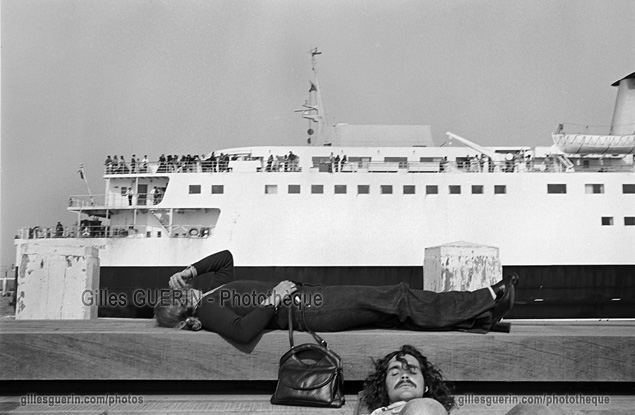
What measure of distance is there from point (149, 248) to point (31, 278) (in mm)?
12728

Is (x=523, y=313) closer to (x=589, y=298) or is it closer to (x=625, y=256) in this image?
(x=589, y=298)

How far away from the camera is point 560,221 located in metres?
17.9

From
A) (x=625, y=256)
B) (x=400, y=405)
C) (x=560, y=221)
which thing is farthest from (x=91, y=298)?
(x=625, y=256)

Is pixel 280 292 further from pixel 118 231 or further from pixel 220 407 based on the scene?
pixel 118 231

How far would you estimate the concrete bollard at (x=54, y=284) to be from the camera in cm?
545

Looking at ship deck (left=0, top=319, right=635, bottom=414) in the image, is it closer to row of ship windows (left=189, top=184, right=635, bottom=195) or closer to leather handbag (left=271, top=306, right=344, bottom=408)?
leather handbag (left=271, top=306, right=344, bottom=408)

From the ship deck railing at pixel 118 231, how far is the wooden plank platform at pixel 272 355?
633 inches

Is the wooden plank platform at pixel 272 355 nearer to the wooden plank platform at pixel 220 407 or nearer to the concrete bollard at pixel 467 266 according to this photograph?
the wooden plank platform at pixel 220 407

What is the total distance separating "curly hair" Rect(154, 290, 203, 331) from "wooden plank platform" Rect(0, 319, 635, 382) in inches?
6.8

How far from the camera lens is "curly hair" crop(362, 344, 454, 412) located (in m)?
1.78

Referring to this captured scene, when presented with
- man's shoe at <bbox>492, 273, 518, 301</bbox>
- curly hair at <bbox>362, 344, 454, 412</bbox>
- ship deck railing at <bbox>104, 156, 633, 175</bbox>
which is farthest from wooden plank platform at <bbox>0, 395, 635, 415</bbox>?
ship deck railing at <bbox>104, 156, 633, 175</bbox>

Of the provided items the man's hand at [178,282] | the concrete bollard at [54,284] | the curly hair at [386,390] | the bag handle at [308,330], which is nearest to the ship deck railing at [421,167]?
the concrete bollard at [54,284]

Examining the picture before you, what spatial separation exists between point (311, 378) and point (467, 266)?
3.84 m

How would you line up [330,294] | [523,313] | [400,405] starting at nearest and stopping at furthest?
[400,405] < [330,294] < [523,313]
